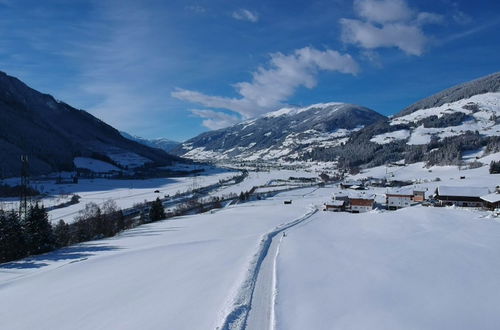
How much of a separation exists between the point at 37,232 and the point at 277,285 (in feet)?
98.3

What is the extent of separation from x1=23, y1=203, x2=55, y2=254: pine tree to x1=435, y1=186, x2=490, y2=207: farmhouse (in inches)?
2566

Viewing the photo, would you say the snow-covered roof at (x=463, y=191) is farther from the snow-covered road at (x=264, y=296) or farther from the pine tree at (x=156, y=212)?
the snow-covered road at (x=264, y=296)

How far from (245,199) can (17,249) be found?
208ft

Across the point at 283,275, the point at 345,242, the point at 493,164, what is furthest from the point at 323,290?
the point at 493,164

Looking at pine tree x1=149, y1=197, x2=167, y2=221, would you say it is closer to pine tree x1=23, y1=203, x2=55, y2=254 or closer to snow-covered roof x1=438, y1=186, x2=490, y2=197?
pine tree x1=23, y1=203, x2=55, y2=254

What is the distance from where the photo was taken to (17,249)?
33.9 m

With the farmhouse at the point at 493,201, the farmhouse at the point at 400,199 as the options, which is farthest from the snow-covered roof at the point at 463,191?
the farmhouse at the point at 400,199

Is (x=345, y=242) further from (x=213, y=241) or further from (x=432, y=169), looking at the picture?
(x=432, y=169)

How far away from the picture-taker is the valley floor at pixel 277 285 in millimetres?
12789

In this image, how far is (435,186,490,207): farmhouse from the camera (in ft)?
209

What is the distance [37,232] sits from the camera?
35219 millimetres

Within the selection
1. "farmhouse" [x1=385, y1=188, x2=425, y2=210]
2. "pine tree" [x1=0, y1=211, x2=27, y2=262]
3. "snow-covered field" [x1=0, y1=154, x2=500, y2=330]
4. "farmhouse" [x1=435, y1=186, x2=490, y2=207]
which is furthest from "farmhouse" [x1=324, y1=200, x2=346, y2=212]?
"pine tree" [x1=0, y1=211, x2=27, y2=262]

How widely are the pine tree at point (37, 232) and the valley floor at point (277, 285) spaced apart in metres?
4.81

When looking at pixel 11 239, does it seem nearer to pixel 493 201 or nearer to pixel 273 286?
pixel 273 286
